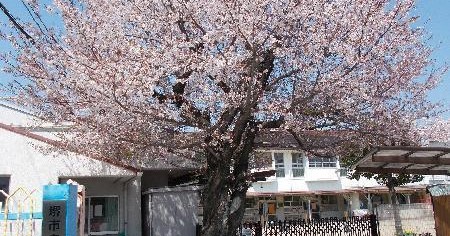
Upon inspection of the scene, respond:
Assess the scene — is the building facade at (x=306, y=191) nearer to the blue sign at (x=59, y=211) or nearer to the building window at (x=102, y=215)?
the building window at (x=102, y=215)

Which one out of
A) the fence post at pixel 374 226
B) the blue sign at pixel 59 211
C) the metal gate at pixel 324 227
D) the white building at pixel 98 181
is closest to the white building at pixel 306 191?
the metal gate at pixel 324 227

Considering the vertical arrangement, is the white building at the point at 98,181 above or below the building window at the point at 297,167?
below

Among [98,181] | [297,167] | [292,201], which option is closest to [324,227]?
[98,181]

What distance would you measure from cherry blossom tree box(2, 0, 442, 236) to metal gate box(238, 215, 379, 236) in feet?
14.7

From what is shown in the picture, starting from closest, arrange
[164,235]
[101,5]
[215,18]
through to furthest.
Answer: [215,18], [101,5], [164,235]

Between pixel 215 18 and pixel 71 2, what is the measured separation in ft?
12.8

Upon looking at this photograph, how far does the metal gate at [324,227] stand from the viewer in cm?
1559

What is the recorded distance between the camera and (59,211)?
7703 millimetres

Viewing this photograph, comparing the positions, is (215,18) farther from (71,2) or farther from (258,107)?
(71,2)

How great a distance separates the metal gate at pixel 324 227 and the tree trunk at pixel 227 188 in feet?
13.9

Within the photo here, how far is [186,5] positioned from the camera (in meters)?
10.2


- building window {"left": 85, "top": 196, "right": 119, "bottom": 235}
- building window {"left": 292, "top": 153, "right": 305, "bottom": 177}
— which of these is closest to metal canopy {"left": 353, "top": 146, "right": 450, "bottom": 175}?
building window {"left": 85, "top": 196, "right": 119, "bottom": 235}

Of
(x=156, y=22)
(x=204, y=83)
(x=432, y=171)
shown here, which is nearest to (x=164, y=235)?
(x=204, y=83)

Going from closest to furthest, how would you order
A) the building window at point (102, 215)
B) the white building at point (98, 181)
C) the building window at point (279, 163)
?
the white building at point (98, 181)
the building window at point (102, 215)
the building window at point (279, 163)
